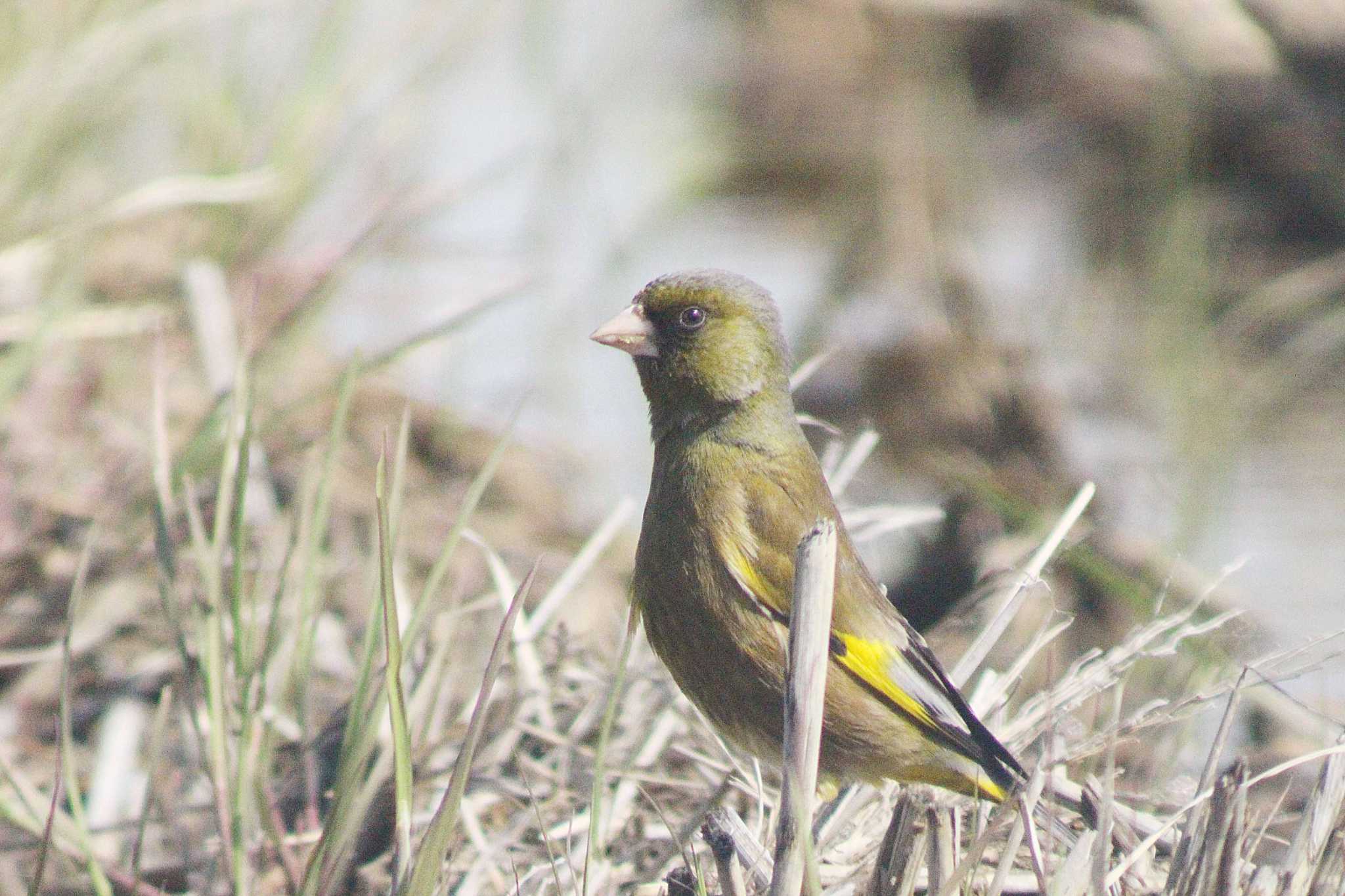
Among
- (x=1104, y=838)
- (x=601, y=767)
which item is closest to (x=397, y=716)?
(x=601, y=767)

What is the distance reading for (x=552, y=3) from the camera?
6570mm

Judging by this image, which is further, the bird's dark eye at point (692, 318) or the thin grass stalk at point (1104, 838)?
the bird's dark eye at point (692, 318)

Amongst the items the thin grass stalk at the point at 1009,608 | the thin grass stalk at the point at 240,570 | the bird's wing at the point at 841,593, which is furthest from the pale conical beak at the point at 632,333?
the thin grass stalk at the point at 1009,608

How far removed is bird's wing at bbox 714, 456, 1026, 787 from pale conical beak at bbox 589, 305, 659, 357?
306mm

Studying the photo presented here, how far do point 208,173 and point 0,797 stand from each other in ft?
8.68

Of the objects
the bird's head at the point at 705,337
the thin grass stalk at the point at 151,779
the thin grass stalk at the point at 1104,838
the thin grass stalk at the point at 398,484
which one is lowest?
the thin grass stalk at the point at 151,779

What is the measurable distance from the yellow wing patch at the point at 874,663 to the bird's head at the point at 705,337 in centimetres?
50

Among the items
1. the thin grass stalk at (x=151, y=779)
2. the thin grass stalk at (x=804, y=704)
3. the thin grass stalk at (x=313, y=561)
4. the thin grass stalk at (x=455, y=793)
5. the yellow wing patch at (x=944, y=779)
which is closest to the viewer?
the thin grass stalk at (x=804, y=704)

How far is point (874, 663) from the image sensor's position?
113 inches

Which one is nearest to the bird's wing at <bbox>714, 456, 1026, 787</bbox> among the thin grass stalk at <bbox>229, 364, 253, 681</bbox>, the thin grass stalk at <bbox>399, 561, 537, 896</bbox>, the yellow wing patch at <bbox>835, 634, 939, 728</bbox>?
the yellow wing patch at <bbox>835, 634, 939, 728</bbox>

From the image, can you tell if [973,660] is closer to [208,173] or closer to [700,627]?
[700,627]

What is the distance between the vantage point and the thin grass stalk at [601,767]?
96.0 inches

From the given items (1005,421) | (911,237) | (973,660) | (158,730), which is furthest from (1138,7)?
(158,730)

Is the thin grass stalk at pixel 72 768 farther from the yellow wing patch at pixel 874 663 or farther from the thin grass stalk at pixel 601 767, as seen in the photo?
the yellow wing patch at pixel 874 663
